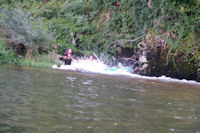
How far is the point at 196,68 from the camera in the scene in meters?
15.6

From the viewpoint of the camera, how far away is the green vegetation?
1680 cm

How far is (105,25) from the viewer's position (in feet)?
72.7

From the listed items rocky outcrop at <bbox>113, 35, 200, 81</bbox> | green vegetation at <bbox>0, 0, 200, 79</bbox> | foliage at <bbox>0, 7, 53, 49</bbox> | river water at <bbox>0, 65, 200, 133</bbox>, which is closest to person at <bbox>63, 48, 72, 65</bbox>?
green vegetation at <bbox>0, 0, 200, 79</bbox>

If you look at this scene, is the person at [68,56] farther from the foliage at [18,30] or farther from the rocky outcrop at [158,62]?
the rocky outcrop at [158,62]

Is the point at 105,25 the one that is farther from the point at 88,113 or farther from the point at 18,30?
the point at 88,113

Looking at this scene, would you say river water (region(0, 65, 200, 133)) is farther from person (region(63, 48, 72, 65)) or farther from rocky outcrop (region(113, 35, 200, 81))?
person (region(63, 48, 72, 65))

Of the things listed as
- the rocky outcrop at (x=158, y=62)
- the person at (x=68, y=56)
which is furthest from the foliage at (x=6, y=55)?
the rocky outcrop at (x=158, y=62)

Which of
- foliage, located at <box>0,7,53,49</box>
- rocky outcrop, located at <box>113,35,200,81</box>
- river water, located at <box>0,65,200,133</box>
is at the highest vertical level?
foliage, located at <box>0,7,53,49</box>

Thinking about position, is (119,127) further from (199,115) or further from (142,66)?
(142,66)

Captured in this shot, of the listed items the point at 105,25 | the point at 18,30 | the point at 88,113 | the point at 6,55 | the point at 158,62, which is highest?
the point at 105,25

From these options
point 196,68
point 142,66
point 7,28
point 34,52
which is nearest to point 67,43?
point 34,52

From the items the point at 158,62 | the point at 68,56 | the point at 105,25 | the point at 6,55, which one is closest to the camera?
the point at 6,55

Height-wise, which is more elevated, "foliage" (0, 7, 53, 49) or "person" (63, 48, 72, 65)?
"foliage" (0, 7, 53, 49)

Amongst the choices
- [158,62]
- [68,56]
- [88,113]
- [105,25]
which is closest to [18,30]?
[68,56]
